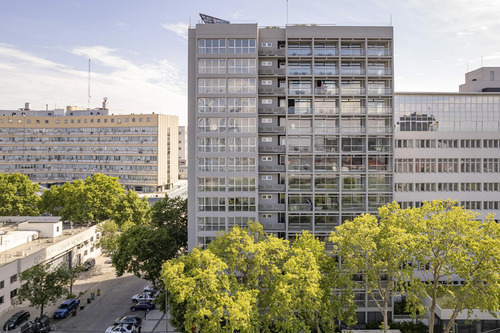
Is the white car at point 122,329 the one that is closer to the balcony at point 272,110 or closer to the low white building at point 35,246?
the low white building at point 35,246

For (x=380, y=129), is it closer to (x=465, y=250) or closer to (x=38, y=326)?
(x=465, y=250)

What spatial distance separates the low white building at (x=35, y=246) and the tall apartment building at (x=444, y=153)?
43.5m

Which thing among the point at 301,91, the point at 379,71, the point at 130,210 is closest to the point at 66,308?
the point at 130,210

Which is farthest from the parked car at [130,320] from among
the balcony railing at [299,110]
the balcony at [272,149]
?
the balcony railing at [299,110]

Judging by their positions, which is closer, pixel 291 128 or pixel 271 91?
pixel 291 128

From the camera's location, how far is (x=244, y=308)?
80.5ft

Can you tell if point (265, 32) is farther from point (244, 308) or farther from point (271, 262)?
point (244, 308)

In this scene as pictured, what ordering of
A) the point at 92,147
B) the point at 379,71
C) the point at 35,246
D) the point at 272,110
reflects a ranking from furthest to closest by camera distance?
the point at 92,147
the point at 35,246
the point at 272,110
the point at 379,71

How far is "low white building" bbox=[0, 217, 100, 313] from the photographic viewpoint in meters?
38.2

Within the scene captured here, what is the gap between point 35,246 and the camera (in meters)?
45.1

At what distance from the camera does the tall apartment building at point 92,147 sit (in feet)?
320

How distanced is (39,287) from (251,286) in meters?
22.5

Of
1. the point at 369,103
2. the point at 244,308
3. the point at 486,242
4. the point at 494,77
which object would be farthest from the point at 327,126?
the point at 494,77

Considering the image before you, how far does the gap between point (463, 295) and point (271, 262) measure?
14709 millimetres
